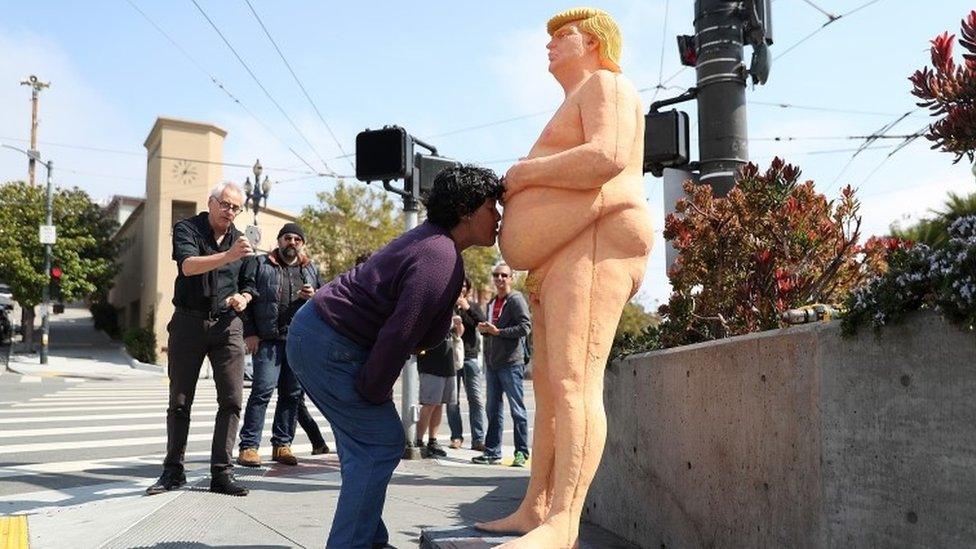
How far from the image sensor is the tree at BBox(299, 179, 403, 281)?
32.6 metres

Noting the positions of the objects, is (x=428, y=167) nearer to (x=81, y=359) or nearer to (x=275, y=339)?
(x=275, y=339)

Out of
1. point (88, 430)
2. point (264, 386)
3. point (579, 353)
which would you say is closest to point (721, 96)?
point (579, 353)

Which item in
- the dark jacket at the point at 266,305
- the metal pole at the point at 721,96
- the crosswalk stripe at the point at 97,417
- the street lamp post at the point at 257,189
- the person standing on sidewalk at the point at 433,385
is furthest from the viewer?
the street lamp post at the point at 257,189

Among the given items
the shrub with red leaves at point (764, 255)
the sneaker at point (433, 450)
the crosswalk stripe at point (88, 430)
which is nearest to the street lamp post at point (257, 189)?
the crosswalk stripe at point (88, 430)

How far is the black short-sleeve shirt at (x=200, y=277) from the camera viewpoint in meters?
4.69

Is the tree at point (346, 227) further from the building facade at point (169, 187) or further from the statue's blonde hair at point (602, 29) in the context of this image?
the statue's blonde hair at point (602, 29)

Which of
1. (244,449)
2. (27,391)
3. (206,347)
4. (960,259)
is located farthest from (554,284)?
(27,391)

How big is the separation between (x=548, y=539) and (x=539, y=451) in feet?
1.58

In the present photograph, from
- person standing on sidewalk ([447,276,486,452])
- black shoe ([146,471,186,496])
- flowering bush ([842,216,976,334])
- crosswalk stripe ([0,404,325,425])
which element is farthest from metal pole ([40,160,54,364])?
flowering bush ([842,216,976,334])

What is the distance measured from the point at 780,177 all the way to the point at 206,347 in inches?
131

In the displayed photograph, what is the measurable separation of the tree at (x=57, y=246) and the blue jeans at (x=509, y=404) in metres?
24.7

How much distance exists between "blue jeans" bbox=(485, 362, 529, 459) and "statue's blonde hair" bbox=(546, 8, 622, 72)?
14.6 ft

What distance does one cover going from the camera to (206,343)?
4.73 meters

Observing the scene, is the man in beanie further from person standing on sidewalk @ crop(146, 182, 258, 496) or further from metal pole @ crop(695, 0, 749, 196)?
metal pole @ crop(695, 0, 749, 196)
